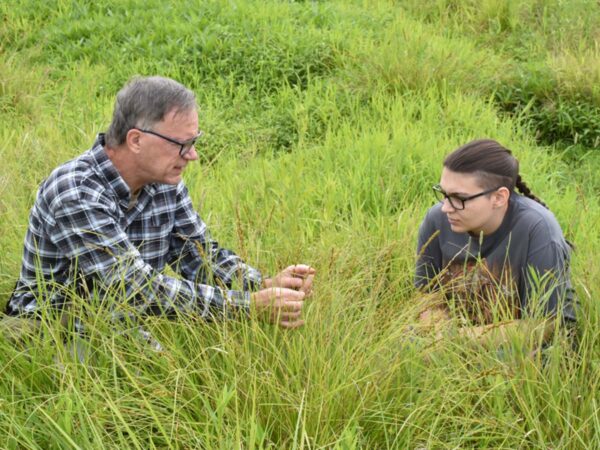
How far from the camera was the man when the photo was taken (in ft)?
9.34

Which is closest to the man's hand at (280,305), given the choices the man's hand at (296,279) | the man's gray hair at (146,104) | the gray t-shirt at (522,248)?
the man's hand at (296,279)

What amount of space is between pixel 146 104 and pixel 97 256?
1.92 ft

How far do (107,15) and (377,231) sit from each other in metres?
5.11

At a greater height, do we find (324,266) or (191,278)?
(324,266)

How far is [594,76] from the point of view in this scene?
6.34 metres

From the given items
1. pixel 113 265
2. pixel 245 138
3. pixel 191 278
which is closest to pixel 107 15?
pixel 245 138

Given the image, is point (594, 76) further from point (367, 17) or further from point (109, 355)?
point (109, 355)

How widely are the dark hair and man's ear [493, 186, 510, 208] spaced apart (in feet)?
0.11

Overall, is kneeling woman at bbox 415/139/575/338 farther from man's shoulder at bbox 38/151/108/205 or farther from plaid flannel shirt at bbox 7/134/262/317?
man's shoulder at bbox 38/151/108/205

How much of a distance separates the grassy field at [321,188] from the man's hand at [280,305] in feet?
0.18

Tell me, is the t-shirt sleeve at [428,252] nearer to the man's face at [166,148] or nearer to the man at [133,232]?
the man at [133,232]

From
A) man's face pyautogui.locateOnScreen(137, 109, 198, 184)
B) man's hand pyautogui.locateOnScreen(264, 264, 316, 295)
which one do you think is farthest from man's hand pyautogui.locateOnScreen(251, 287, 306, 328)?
man's face pyautogui.locateOnScreen(137, 109, 198, 184)

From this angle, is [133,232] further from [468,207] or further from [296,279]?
[468,207]

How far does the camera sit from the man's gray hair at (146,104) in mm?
3070
